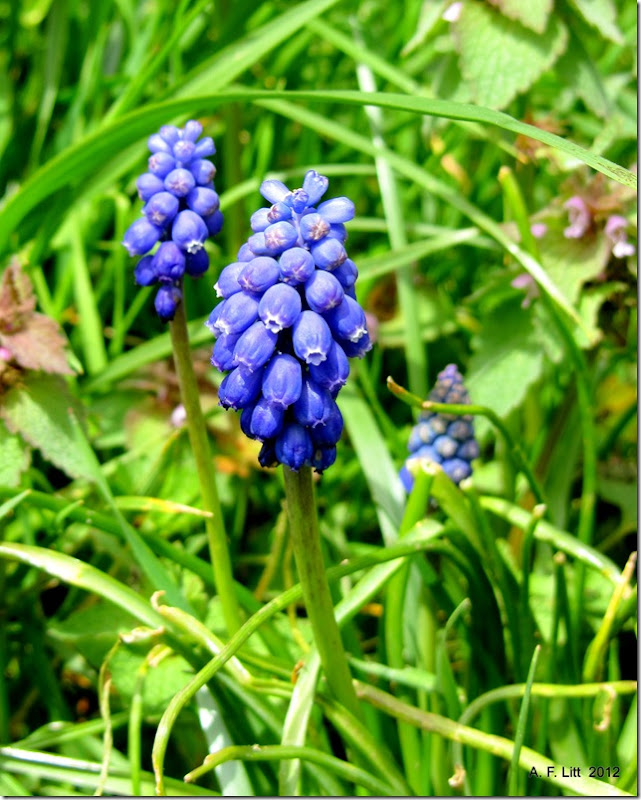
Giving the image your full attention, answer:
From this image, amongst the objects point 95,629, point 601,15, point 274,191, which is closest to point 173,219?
point 274,191

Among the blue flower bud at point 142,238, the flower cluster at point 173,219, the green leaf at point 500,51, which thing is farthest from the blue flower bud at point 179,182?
the green leaf at point 500,51

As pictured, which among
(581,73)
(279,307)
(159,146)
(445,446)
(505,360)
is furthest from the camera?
(581,73)

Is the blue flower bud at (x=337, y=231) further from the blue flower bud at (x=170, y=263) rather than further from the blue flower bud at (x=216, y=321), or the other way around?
the blue flower bud at (x=170, y=263)

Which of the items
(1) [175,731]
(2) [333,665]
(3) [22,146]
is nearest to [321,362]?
(2) [333,665]

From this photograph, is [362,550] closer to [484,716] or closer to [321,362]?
[484,716]

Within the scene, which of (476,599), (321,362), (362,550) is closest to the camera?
(321,362)

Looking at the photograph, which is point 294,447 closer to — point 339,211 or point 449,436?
point 339,211
